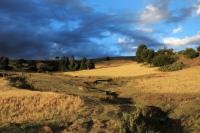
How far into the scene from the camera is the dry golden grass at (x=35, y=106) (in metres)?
29.1

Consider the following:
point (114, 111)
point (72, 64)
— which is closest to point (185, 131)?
point (114, 111)

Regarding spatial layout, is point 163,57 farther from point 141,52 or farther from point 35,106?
point 35,106

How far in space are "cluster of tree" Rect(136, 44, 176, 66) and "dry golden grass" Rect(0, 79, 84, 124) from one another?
69130mm

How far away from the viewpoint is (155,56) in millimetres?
107500

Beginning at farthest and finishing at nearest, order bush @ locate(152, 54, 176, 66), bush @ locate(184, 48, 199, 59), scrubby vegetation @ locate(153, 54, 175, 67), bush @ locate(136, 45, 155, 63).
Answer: bush @ locate(136, 45, 155, 63)
bush @ locate(184, 48, 199, 59)
bush @ locate(152, 54, 176, 66)
scrubby vegetation @ locate(153, 54, 175, 67)

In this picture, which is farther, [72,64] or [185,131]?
[72,64]

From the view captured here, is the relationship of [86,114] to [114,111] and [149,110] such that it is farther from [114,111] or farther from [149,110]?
[149,110]

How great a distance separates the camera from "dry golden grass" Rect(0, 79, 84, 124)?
95.3ft

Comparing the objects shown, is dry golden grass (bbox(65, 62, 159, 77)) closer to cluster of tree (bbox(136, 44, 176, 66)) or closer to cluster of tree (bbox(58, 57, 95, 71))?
cluster of tree (bbox(136, 44, 176, 66))

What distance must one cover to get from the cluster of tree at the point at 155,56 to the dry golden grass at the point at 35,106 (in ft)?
227

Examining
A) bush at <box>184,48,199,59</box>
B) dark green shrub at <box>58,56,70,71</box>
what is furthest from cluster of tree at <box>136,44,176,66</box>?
dark green shrub at <box>58,56,70,71</box>

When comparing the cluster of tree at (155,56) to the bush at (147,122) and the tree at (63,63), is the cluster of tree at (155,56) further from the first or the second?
the bush at (147,122)

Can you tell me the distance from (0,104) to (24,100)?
149 centimetres

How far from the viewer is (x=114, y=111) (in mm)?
30828
